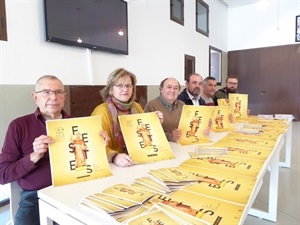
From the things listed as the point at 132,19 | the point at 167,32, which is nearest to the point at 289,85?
the point at 167,32

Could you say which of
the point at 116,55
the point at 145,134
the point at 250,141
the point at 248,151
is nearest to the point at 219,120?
the point at 250,141

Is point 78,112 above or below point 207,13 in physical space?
below

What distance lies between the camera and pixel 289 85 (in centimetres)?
624

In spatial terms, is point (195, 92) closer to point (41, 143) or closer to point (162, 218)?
point (41, 143)

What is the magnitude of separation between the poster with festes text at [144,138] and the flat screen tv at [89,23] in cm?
156

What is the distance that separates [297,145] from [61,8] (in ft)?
13.3

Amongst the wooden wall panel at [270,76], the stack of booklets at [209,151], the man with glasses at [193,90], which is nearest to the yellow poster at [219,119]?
the man with glasses at [193,90]

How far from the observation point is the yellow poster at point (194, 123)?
143 cm

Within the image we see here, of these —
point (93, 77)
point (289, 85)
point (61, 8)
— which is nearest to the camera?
point (61, 8)

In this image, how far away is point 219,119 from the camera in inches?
73.4

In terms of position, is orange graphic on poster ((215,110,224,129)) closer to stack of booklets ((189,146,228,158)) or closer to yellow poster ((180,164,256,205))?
stack of booklets ((189,146,228,158))

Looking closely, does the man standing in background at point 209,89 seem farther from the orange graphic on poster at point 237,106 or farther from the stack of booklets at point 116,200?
the stack of booklets at point 116,200

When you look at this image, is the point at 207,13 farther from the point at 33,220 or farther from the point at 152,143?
the point at 33,220

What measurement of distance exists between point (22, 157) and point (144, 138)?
0.56 m
